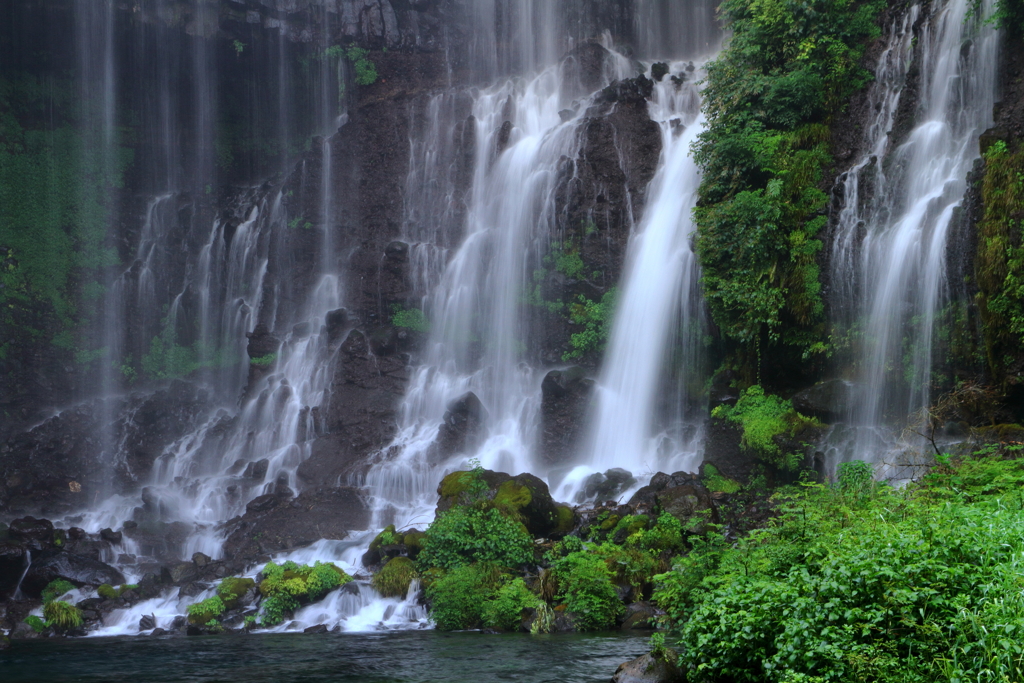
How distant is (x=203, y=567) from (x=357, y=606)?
4.55 metres

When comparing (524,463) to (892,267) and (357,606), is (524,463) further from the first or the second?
(892,267)

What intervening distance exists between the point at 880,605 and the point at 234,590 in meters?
12.0

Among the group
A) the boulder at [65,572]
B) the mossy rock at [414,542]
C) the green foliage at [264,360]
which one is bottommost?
the boulder at [65,572]

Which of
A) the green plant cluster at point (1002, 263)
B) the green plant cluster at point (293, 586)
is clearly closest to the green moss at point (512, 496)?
the green plant cluster at point (293, 586)

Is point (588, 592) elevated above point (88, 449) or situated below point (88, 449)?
below

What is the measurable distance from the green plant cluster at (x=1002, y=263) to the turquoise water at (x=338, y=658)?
26.5ft

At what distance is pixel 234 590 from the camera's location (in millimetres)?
14273

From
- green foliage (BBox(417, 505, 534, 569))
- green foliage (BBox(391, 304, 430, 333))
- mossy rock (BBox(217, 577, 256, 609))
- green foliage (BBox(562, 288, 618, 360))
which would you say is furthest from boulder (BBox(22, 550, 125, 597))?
green foliage (BBox(562, 288, 618, 360))

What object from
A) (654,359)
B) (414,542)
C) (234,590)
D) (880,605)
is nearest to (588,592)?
(414,542)

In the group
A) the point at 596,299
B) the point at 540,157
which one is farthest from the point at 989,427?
the point at 540,157

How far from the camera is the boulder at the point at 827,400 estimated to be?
1517 centimetres

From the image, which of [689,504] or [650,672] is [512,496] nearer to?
[689,504]

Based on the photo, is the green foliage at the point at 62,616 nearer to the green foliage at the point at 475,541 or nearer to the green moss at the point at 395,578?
the green moss at the point at 395,578

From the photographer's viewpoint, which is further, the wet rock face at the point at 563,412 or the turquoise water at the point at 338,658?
the wet rock face at the point at 563,412
